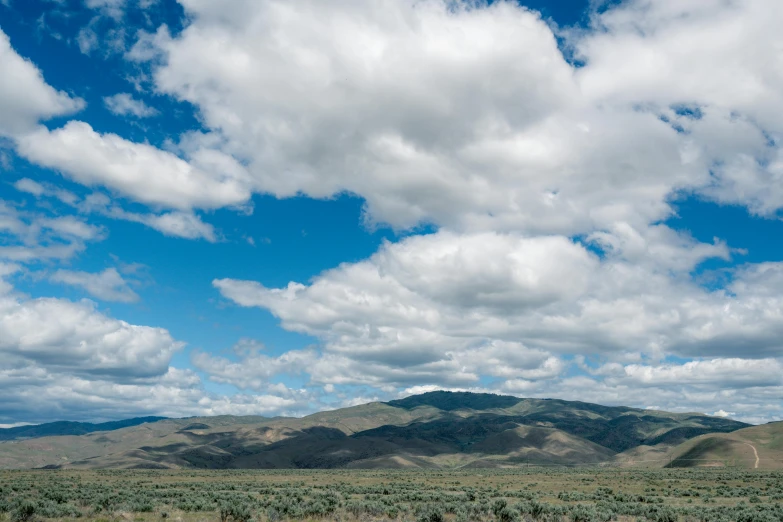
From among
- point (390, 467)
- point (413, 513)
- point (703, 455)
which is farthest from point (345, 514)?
point (703, 455)

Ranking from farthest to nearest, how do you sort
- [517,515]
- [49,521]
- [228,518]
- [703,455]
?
[703,455] → [517,515] → [228,518] → [49,521]

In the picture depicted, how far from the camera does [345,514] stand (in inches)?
1396

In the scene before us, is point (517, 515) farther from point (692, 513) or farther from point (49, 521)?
point (49, 521)

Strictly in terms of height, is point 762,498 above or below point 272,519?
below

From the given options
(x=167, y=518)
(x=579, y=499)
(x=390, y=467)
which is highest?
(x=167, y=518)

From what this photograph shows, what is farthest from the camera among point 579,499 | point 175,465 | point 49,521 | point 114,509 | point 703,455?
point 175,465

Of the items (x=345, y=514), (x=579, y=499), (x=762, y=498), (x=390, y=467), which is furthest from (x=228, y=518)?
(x=390, y=467)

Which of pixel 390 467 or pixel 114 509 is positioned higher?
pixel 114 509

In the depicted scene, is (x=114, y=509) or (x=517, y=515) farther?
(x=114, y=509)

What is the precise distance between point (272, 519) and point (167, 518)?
6479 mm

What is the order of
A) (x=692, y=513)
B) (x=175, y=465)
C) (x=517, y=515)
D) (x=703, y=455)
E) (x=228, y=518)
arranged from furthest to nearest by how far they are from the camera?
(x=175, y=465) → (x=703, y=455) → (x=692, y=513) → (x=517, y=515) → (x=228, y=518)

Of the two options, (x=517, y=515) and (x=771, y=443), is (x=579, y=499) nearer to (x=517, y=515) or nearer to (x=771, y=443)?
(x=517, y=515)

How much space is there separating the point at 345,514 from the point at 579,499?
2926 centimetres

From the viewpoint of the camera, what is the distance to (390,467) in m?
177
